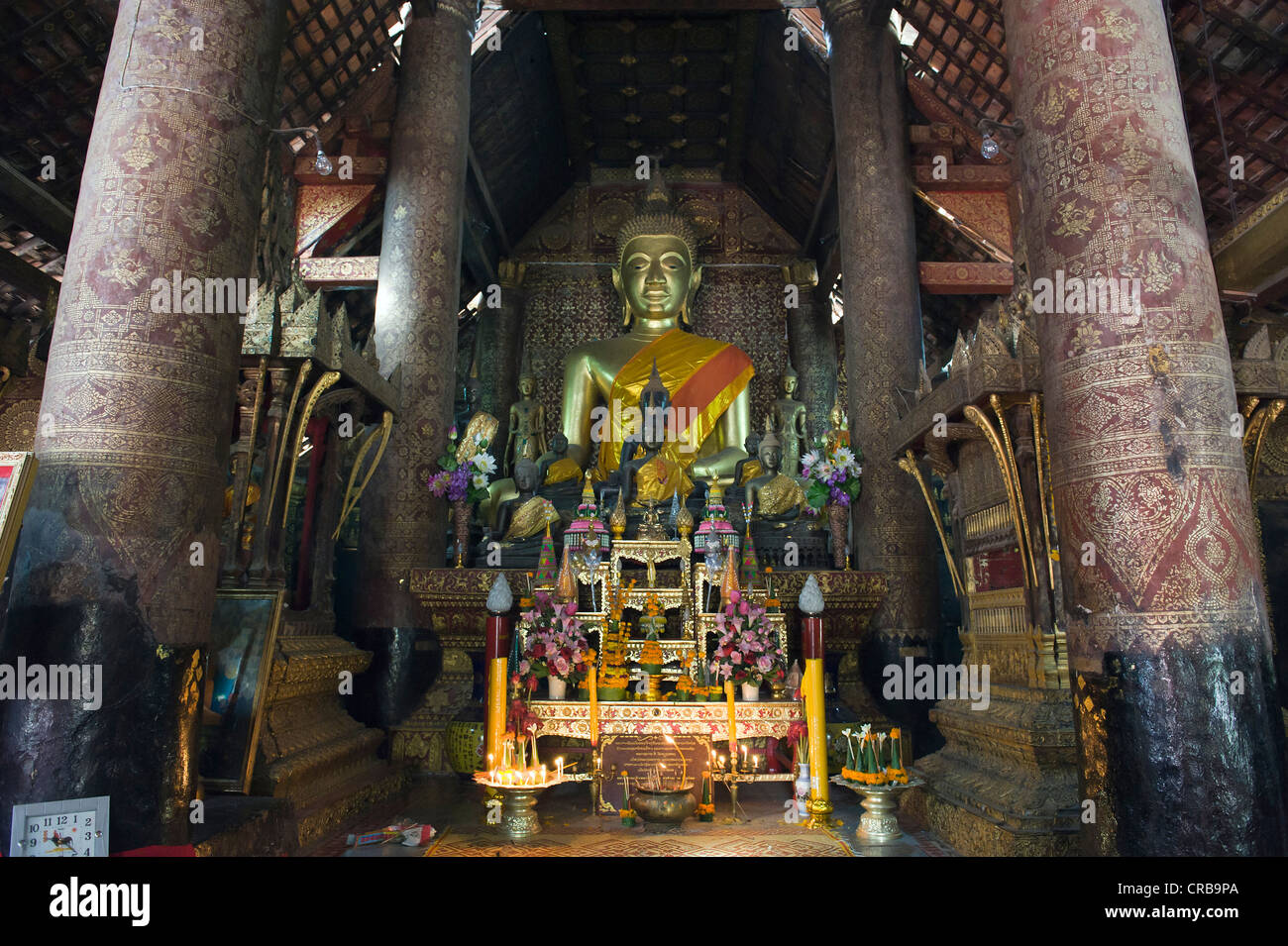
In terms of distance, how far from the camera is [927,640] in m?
7.09

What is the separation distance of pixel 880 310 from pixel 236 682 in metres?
6.33

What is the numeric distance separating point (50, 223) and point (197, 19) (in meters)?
4.01

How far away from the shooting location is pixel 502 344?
1312 centimetres

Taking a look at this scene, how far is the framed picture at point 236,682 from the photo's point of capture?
4.13m

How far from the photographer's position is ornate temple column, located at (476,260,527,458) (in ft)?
42.4

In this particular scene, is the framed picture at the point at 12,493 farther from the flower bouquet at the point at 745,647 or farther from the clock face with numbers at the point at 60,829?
the flower bouquet at the point at 745,647

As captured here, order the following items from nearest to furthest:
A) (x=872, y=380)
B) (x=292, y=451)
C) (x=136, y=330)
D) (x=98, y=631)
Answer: (x=98, y=631) → (x=136, y=330) → (x=292, y=451) → (x=872, y=380)

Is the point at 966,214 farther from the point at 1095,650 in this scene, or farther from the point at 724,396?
the point at 1095,650

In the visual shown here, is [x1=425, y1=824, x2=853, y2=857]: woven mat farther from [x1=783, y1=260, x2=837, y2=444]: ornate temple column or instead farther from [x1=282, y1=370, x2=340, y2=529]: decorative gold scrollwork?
[x1=783, y1=260, x2=837, y2=444]: ornate temple column

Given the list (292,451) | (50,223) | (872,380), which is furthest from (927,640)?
(50,223)

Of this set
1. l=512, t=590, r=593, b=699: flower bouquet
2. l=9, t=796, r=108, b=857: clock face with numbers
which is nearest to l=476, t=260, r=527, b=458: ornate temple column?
l=512, t=590, r=593, b=699: flower bouquet

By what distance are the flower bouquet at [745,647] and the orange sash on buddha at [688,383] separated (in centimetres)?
542

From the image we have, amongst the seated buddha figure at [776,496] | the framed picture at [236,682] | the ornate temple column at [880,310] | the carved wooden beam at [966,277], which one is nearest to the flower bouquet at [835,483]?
the ornate temple column at [880,310]

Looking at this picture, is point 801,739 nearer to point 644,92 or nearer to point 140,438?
point 140,438
